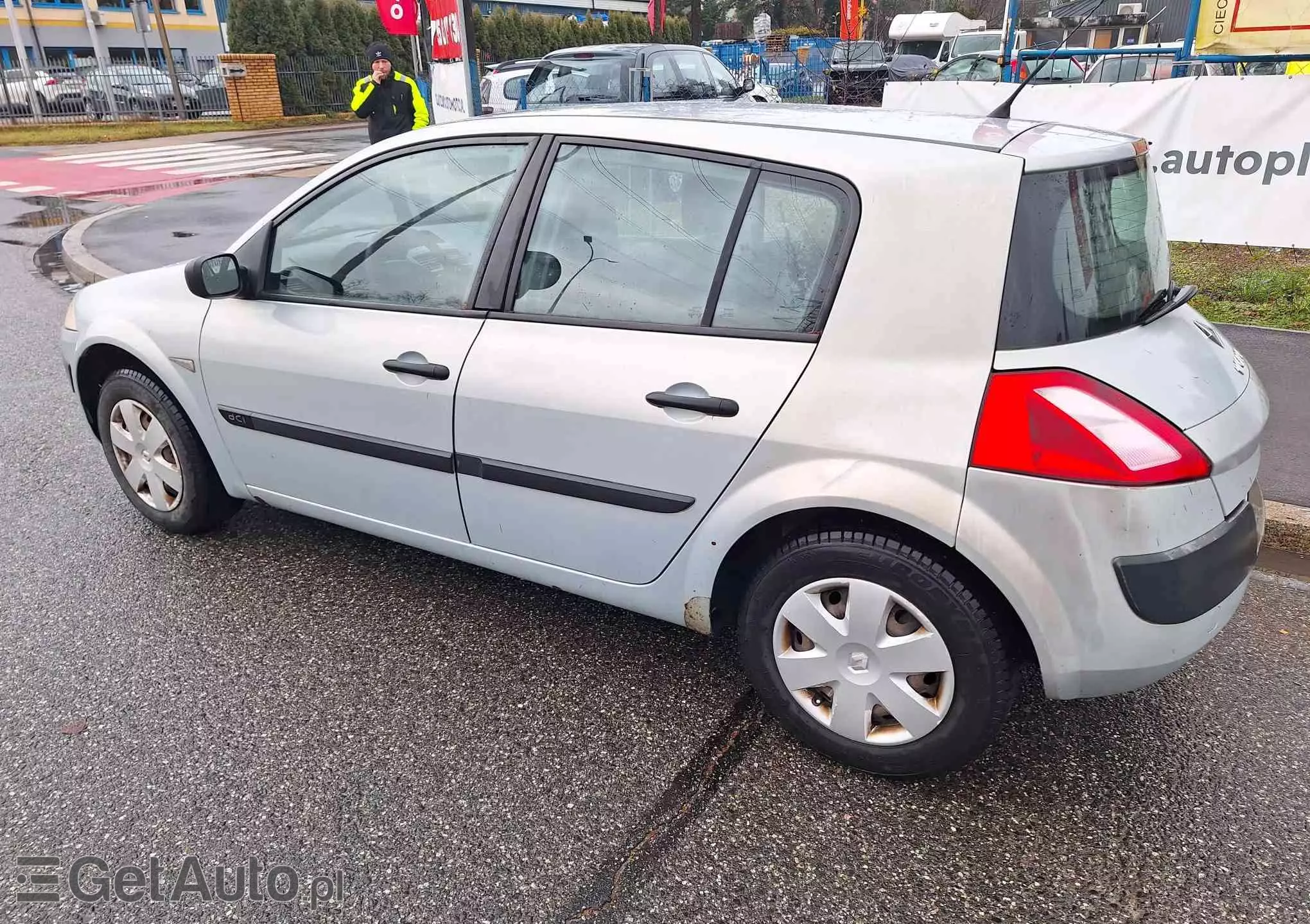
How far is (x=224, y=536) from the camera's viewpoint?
12.4 feet

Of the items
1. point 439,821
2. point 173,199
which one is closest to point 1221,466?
point 439,821

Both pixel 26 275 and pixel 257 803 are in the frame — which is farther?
pixel 26 275

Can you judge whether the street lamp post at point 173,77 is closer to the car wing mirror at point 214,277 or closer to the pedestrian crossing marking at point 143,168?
the pedestrian crossing marking at point 143,168

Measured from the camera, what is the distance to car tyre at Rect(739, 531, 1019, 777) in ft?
7.25

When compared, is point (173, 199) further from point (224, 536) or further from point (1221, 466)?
point (1221, 466)

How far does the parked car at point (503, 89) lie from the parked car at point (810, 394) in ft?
39.8

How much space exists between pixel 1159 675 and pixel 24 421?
5464 millimetres

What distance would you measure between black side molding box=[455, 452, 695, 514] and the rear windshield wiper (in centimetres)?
120

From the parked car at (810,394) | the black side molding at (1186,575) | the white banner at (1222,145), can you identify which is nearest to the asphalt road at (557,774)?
the parked car at (810,394)

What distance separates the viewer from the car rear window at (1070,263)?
2109mm

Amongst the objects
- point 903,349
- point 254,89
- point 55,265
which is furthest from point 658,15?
point 903,349

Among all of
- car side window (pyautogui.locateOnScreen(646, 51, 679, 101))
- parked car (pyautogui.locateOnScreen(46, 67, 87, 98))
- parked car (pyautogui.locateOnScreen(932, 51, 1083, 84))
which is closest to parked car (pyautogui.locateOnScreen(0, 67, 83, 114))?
parked car (pyautogui.locateOnScreen(46, 67, 87, 98))

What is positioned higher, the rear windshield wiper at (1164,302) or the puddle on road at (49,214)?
the rear windshield wiper at (1164,302)

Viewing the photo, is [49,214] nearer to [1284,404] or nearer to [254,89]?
[1284,404]
